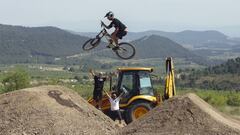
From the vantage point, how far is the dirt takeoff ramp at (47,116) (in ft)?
48.0

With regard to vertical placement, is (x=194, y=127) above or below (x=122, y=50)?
below

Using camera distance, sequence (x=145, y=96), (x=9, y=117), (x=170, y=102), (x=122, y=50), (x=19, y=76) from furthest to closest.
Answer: (x=19, y=76), (x=122, y=50), (x=145, y=96), (x=9, y=117), (x=170, y=102)

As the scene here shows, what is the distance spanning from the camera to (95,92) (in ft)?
63.8

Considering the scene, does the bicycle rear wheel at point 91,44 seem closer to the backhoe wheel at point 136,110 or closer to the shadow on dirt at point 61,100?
the backhoe wheel at point 136,110

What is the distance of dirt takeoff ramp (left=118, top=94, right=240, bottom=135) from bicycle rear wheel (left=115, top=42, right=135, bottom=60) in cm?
689

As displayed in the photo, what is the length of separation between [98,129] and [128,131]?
98.6 inches

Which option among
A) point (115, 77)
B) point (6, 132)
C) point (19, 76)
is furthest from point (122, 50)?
point (19, 76)

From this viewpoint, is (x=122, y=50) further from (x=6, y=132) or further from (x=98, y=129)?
(x=6, y=132)

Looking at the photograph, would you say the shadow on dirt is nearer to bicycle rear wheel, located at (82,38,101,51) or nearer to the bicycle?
the bicycle

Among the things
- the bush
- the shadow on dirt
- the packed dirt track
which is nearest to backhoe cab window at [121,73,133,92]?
the packed dirt track

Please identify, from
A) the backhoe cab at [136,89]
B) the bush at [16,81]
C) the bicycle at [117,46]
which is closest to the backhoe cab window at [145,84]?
the backhoe cab at [136,89]

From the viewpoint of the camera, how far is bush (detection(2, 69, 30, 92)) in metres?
45.0

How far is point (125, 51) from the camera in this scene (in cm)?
2056

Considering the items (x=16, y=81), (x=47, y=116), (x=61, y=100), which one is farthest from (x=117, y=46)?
(x=16, y=81)
